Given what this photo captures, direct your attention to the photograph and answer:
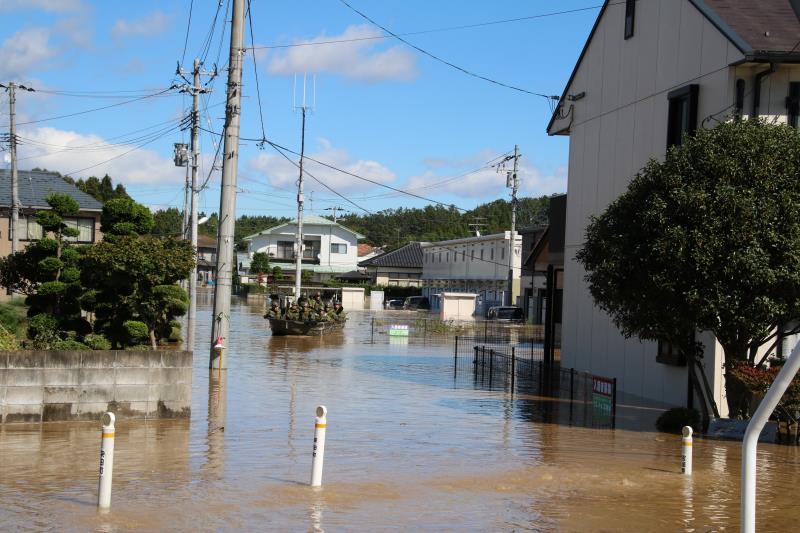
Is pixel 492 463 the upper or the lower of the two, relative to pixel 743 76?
lower

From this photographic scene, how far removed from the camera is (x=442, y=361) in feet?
110

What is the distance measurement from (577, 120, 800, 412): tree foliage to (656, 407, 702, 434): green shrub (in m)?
1.28

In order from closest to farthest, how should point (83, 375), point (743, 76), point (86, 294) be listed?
point (83, 375)
point (743, 76)
point (86, 294)

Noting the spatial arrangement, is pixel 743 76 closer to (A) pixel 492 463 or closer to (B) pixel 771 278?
(B) pixel 771 278

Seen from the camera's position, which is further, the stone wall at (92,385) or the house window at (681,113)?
the house window at (681,113)

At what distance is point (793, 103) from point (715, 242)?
5536 mm

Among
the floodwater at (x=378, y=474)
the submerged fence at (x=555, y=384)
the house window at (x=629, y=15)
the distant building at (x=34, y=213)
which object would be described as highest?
the house window at (x=629, y=15)

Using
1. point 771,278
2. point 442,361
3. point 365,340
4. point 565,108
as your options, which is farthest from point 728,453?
point 365,340

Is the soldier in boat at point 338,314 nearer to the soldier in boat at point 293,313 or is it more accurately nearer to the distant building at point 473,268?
the soldier in boat at point 293,313

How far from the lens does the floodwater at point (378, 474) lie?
9.58 m

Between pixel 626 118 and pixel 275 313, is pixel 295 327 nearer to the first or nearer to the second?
pixel 275 313

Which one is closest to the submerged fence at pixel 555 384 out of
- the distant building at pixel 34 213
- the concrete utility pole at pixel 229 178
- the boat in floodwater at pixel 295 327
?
the concrete utility pole at pixel 229 178

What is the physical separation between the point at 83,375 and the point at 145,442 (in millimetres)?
1904

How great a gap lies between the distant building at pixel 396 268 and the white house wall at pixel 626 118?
7927cm
